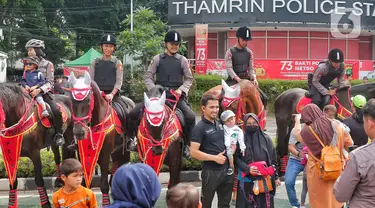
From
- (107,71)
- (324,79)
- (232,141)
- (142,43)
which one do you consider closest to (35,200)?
(107,71)

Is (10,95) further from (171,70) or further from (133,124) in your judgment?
(171,70)

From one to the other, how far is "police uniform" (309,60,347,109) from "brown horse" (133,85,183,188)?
385 cm

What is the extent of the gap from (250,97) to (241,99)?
219mm

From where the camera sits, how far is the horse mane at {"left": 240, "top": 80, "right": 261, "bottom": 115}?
10.3 metres

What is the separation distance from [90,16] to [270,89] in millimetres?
23811

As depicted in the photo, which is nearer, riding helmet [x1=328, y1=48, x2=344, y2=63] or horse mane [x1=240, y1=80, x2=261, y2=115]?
horse mane [x1=240, y1=80, x2=261, y2=115]

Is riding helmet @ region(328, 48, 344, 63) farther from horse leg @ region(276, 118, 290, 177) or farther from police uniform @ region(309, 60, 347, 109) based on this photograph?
horse leg @ region(276, 118, 290, 177)

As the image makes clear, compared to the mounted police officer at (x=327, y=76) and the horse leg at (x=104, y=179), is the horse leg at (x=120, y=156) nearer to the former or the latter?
the horse leg at (x=104, y=179)

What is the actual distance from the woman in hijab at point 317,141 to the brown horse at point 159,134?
2.05 m

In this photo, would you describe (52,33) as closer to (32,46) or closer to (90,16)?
(90,16)

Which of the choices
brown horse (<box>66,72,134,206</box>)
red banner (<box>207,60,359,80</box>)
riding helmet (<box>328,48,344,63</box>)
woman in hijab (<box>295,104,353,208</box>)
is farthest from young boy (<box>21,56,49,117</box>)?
red banner (<box>207,60,359,80</box>)

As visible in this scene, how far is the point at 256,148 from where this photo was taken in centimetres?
723

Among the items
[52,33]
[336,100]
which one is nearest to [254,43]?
[52,33]

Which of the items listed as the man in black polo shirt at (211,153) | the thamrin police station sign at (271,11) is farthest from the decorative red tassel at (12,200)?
the thamrin police station sign at (271,11)
